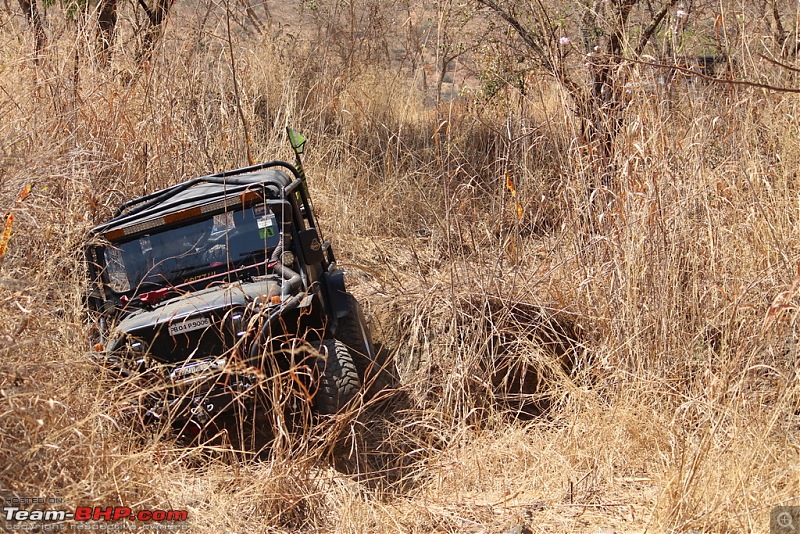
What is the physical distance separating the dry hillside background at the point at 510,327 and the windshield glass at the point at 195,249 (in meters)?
0.36

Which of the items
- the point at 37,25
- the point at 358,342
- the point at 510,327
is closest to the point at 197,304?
the point at 358,342

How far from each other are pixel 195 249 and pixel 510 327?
78.3 inches

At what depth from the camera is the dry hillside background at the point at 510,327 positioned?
10.6 feet

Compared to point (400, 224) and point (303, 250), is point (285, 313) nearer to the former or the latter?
point (303, 250)

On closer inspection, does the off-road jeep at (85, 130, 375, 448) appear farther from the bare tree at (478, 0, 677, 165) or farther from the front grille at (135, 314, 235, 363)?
the bare tree at (478, 0, 677, 165)

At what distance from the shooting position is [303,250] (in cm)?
453

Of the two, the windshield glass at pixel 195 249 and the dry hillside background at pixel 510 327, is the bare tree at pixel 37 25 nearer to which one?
the dry hillside background at pixel 510 327

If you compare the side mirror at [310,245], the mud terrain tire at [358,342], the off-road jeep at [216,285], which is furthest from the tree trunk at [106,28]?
the mud terrain tire at [358,342]

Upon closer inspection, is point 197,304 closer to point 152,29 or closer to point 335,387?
point 335,387

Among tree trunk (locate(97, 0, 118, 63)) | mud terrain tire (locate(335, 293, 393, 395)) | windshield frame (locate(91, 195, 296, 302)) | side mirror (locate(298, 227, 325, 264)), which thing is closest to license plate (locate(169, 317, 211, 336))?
windshield frame (locate(91, 195, 296, 302))

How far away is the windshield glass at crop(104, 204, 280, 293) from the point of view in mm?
4457

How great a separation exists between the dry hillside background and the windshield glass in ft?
1.18

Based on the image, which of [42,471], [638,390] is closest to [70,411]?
[42,471]

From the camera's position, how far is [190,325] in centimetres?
400
